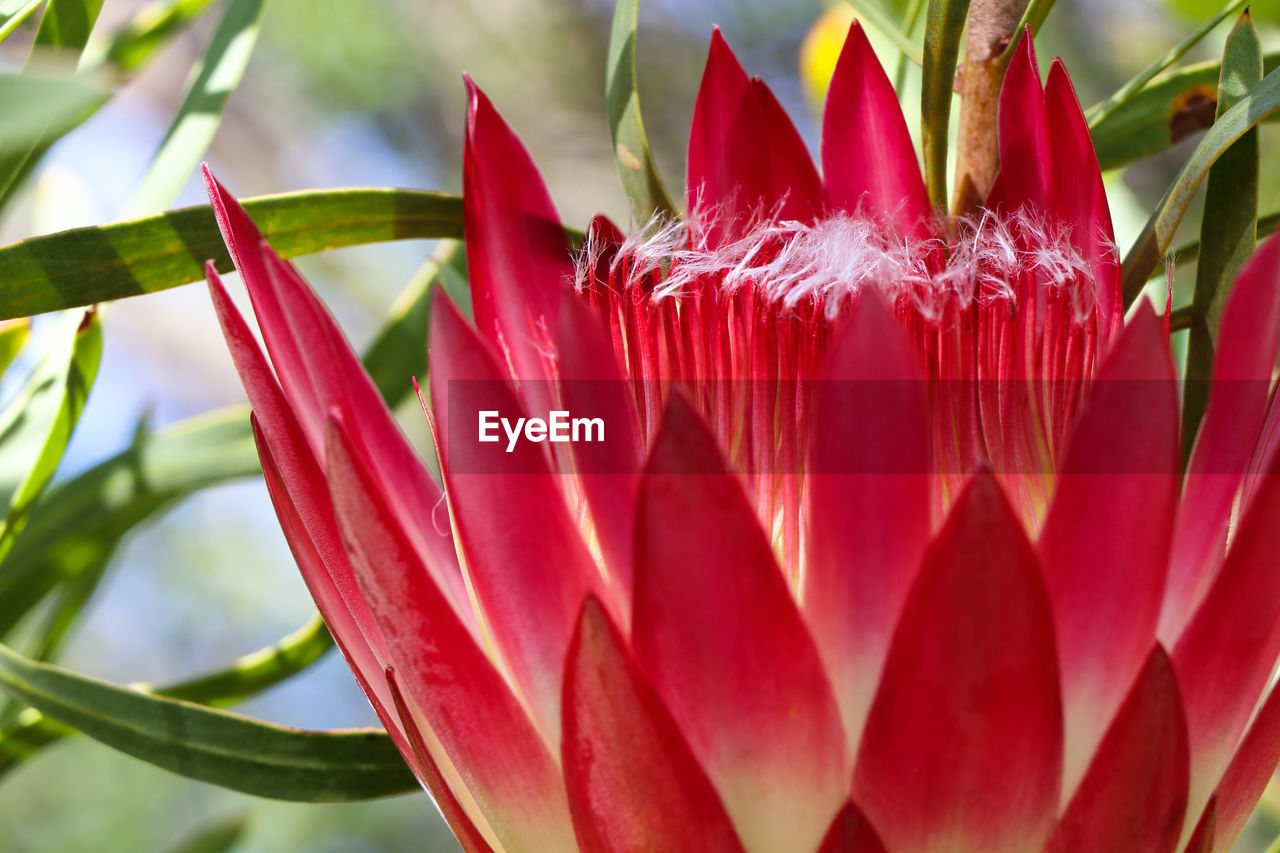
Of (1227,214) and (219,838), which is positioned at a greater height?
(1227,214)

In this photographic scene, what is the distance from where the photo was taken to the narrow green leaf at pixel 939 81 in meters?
0.35

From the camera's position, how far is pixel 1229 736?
24cm

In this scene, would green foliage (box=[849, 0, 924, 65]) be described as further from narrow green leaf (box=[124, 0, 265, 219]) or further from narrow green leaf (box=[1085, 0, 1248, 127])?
narrow green leaf (box=[124, 0, 265, 219])

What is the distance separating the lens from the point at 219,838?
0.64m

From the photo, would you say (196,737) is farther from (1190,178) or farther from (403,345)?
(1190,178)

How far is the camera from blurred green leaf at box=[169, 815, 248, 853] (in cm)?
64

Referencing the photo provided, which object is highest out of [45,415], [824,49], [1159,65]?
[824,49]

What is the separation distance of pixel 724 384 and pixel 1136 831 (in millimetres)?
173

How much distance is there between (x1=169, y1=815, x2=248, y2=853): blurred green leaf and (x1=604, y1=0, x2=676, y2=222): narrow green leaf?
1.53 ft

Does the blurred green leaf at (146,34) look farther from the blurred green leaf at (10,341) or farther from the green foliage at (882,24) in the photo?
the green foliage at (882,24)

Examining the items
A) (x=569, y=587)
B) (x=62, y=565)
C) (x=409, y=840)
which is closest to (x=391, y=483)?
(x=569, y=587)

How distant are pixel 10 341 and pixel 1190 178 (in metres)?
0.51

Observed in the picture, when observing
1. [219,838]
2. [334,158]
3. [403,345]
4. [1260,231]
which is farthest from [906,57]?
[334,158]

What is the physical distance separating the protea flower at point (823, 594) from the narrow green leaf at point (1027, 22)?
10cm
